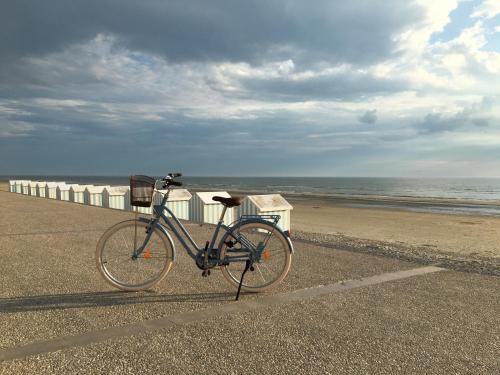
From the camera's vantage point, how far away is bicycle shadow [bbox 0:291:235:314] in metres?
4.03

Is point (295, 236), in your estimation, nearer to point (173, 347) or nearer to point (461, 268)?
point (461, 268)

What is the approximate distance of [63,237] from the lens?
318 inches

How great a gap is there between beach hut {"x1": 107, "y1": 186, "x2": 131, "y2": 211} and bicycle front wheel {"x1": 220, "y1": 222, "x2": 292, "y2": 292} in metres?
12.7

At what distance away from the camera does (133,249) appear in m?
4.60

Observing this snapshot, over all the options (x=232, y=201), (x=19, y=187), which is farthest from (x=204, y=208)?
(x=19, y=187)

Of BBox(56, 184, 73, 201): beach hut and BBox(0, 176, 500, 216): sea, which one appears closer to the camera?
BBox(56, 184, 73, 201): beach hut

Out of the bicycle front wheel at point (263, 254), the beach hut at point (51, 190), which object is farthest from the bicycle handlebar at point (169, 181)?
the beach hut at point (51, 190)

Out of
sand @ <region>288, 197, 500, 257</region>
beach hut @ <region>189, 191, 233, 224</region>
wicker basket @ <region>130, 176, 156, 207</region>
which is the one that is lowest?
sand @ <region>288, 197, 500, 257</region>

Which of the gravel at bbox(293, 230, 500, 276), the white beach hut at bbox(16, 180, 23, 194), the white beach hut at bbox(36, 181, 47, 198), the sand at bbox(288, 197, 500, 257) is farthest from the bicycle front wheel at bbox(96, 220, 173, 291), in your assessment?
the white beach hut at bbox(16, 180, 23, 194)

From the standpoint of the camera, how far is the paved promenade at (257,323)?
2869 millimetres

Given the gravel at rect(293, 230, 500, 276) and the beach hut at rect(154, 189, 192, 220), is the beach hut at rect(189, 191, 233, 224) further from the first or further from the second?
the gravel at rect(293, 230, 500, 276)

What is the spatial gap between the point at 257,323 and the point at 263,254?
91cm

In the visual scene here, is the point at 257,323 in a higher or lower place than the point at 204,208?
lower

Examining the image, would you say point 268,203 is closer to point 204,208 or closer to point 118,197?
point 204,208
